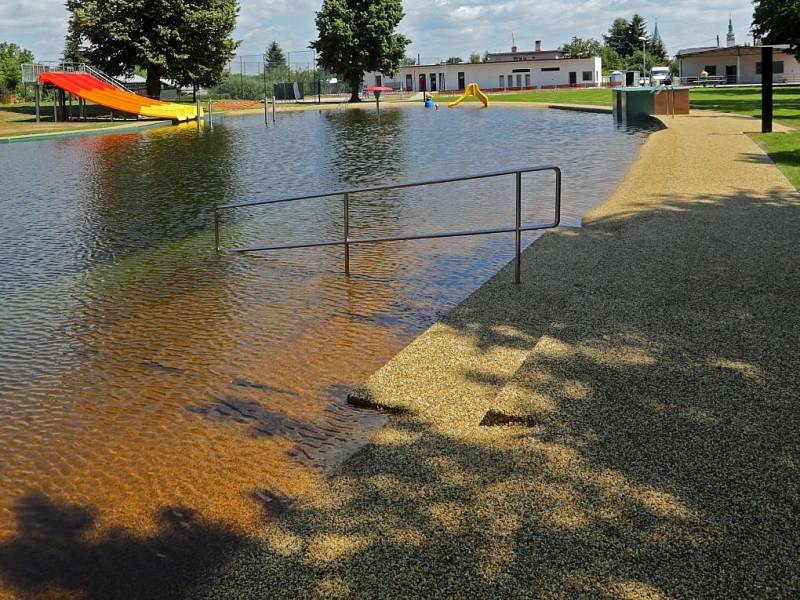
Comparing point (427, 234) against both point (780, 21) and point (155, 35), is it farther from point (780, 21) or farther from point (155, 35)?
point (155, 35)

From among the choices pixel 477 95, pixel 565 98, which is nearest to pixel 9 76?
pixel 477 95

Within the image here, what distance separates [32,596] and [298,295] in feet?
16.0

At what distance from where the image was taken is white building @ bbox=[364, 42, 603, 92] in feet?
268

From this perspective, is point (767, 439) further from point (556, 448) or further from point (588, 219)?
point (588, 219)

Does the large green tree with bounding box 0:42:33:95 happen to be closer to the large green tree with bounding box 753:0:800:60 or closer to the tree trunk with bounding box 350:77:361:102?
the tree trunk with bounding box 350:77:361:102

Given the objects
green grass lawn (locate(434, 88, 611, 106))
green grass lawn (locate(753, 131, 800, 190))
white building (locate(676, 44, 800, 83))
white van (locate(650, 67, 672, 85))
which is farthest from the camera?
white building (locate(676, 44, 800, 83))

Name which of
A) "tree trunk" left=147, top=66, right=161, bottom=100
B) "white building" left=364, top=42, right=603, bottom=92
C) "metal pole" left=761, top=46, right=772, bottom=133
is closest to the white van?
"white building" left=364, top=42, right=603, bottom=92

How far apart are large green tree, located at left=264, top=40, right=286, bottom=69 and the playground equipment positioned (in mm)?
29470

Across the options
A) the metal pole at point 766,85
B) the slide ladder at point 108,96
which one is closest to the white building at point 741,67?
the slide ladder at point 108,96

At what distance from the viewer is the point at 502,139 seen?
82.6 ft

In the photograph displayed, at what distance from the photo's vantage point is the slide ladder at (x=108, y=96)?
36750 millimetres

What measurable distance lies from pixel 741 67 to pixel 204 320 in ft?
243

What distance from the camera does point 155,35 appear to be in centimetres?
4466

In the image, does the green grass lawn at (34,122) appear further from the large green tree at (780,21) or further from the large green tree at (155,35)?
the large green tree at (780,21)
